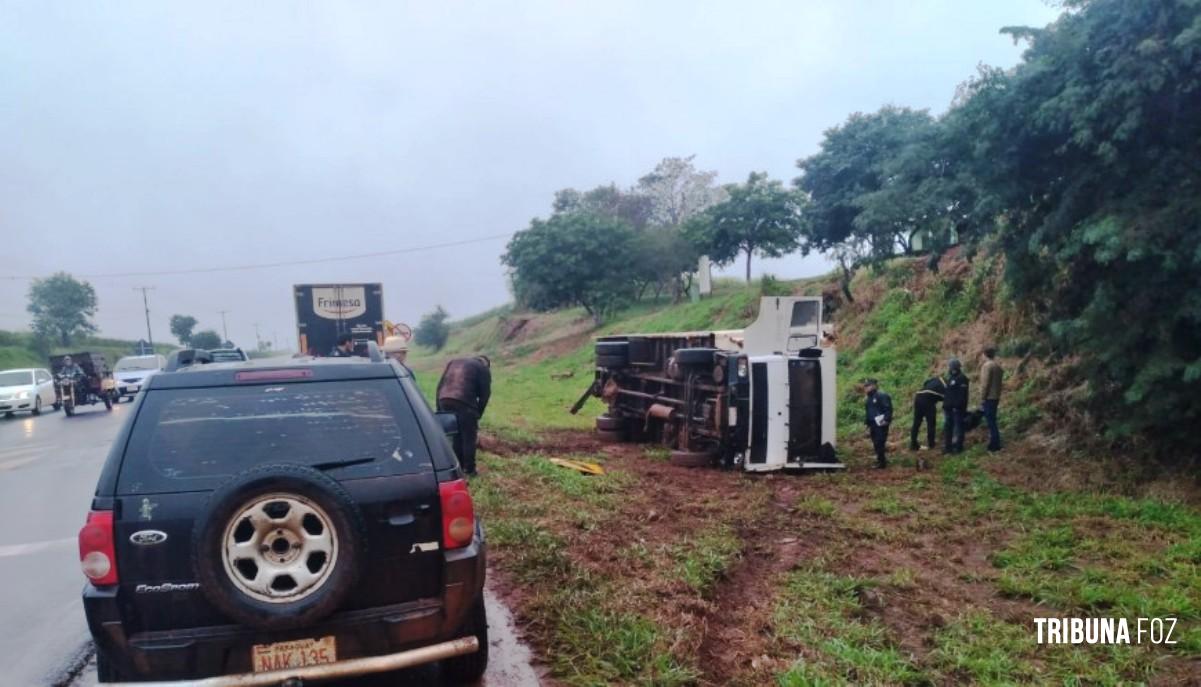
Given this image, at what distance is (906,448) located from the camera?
12148 mm

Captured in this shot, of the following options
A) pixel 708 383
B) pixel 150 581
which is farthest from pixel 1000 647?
pixel 708 383

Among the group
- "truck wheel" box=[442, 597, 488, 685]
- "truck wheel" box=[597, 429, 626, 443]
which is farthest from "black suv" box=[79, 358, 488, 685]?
"truck wheel" box=[597, 429, 626, 443]

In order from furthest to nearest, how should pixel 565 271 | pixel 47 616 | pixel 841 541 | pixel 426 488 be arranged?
1. pixel 565 271
2. pixel 841 541
3. pixel 47 616
4. pixel 426 488

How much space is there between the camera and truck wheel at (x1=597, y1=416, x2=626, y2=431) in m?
13.7

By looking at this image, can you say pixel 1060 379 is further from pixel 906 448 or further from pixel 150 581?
pixel 150 581

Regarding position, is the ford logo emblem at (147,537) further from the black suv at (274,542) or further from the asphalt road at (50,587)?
the asphalt road at (50,587)

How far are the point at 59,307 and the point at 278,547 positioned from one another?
70.7 m

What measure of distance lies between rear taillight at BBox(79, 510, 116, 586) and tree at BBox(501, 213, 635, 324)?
3984cm

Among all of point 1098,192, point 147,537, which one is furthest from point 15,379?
point 1098,192

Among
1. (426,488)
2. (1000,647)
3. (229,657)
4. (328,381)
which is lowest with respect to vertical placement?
(1000,647)

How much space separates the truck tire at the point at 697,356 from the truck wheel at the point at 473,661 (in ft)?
22.6

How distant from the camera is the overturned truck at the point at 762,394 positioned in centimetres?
1012

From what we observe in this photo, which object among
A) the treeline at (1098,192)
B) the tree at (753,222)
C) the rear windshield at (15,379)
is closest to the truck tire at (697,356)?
the treeline at (1098,192)

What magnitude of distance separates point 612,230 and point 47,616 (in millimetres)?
40718
